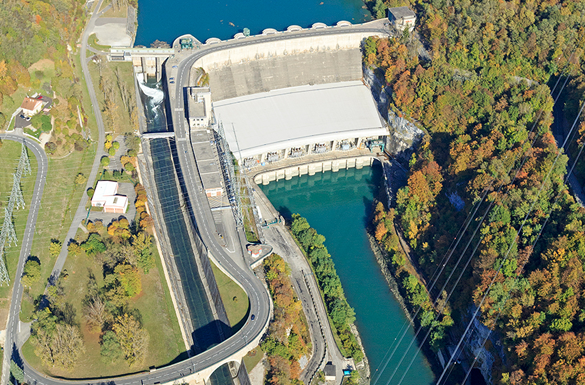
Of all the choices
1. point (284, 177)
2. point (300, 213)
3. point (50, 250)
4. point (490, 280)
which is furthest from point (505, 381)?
point (50, 250)

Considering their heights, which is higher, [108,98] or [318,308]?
[108,98]

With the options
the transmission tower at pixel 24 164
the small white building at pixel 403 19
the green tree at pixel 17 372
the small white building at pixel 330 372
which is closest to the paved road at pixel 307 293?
the small white building at pixel 330 372

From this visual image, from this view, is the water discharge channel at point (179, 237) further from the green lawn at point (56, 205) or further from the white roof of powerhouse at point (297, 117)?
the green lawn at point (56, 205)

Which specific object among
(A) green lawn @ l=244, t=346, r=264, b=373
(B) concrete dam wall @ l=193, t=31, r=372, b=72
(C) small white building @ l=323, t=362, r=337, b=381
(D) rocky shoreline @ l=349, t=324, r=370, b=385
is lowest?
(D) rocky shoreline @ l=349, t=324, r=370, b=385

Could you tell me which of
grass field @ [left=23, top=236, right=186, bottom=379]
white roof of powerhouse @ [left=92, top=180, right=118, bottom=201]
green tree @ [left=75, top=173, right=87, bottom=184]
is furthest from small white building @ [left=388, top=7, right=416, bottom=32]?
grass field @ [left=23, top=236, right=186, bottom=379]

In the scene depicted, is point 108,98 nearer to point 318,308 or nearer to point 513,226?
point 318,308

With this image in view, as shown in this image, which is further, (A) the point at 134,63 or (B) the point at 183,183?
(A) the point at 134,63

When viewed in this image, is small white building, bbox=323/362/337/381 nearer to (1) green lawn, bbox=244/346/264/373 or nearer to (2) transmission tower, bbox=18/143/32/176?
(1) green lawn, bbox=244/346/264/373
